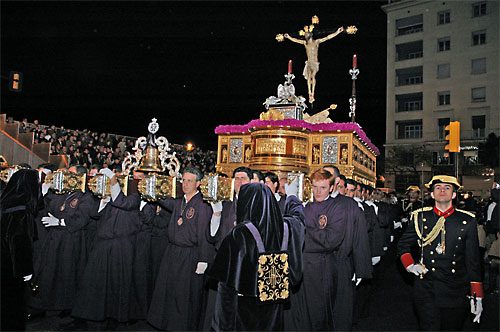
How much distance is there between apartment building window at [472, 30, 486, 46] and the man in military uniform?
3759 centimetres

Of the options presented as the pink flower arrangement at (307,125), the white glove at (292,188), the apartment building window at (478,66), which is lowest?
the white glove at (292,188)

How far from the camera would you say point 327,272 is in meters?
4.95

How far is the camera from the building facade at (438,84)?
33875 mm

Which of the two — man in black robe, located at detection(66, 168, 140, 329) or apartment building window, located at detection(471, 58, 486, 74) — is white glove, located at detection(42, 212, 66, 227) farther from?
apartment building window, located at detection(471, 58, 486, 74)

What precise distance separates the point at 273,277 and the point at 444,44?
40194 mm

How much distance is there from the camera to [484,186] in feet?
107

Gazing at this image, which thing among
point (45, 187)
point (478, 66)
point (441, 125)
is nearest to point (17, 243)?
point (45, 187)

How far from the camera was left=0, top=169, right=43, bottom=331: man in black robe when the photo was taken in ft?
15.5

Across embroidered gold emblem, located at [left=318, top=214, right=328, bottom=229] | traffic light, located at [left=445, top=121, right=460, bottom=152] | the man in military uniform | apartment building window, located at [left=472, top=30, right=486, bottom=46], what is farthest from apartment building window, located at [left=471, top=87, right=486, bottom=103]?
the man in military uniform

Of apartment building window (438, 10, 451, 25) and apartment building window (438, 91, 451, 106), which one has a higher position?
apartment building window (438, 10, 451, 25)

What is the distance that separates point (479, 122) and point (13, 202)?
37686 millimetres

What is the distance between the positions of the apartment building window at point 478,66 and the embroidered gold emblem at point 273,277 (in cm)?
3816

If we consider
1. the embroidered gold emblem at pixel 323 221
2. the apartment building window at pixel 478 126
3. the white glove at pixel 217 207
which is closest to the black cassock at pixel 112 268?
the white glove at pixel 217 207

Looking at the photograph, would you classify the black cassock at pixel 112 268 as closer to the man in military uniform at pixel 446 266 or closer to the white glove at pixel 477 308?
the man in military uniform at pixel 446 266
